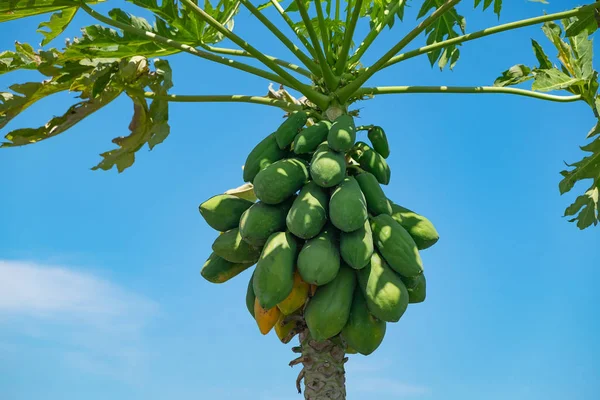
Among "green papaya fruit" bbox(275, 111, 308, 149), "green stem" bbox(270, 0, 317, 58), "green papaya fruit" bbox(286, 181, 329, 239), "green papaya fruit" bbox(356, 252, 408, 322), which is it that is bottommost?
"green papaya fruit" bbox(356, 252, 408, 322)

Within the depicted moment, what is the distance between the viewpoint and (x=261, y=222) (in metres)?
2.94

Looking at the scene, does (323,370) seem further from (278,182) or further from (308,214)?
(278,182)

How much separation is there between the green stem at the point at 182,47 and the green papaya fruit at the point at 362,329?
132 cm

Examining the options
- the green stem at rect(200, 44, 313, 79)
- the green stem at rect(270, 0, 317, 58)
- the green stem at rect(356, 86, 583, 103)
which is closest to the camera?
the green stem at rect(356, 86, 583, 103)

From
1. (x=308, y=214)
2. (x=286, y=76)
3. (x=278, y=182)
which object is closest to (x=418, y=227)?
(x=308, y=214)

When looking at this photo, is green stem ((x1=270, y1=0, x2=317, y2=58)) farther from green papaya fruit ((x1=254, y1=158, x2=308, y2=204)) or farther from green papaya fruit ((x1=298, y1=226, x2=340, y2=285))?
green papaya fruit ((x1=298, y1=226, x2=340, y2=285))

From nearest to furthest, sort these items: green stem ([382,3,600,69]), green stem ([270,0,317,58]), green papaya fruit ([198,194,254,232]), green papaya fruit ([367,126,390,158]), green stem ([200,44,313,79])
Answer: green papaya fruit ([198,194,254,232])
green papaya fruit ([367,126,390,158])
green stem ([382,3,600,69])
green stem ([270,0,317,58])
green stem ([200,44,313,79])

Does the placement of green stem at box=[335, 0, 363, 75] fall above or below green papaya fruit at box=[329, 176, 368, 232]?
above

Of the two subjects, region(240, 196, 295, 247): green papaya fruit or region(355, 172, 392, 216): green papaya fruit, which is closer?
region(240, 196, 295, 247): green papaya fruit

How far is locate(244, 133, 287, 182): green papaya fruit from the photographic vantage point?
10.5 feet

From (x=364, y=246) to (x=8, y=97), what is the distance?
2.27 m

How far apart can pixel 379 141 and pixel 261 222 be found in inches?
33.1

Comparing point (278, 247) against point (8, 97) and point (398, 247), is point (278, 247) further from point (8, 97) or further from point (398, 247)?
point (8, 97)

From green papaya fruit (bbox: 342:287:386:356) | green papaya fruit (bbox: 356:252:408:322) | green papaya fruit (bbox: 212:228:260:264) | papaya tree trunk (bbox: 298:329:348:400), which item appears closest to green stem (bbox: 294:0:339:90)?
green papaya fruit (bbox: 212:228:260:264)
